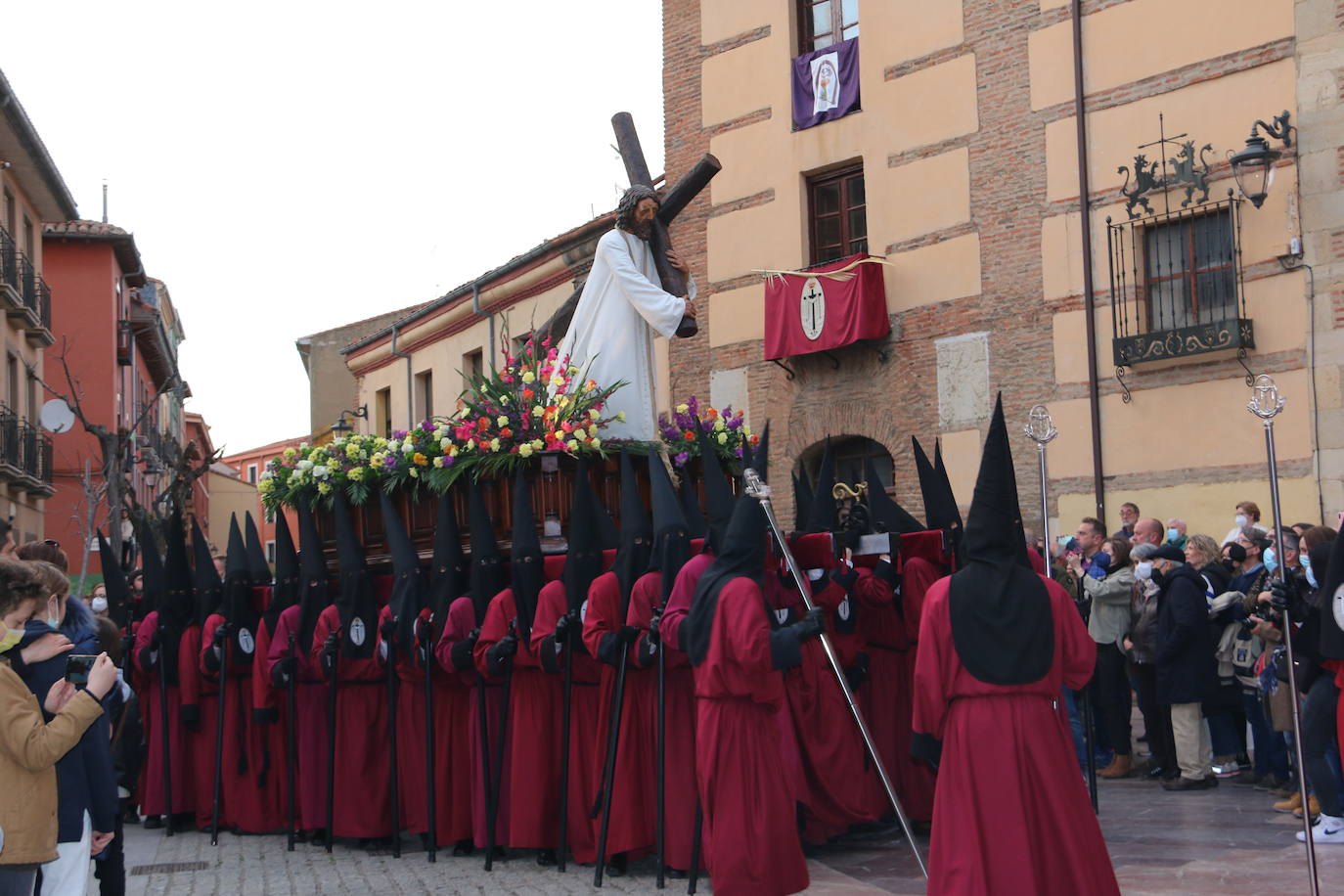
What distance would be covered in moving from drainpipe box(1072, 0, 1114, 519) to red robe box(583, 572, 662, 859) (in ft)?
29.4

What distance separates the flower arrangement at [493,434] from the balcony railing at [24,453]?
1664 centimetres

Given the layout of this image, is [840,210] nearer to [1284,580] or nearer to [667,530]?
[667,530]

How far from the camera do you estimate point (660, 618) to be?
766cm

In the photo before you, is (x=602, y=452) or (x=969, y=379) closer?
(x=602, y=452)

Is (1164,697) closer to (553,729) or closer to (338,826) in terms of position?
(553,729)

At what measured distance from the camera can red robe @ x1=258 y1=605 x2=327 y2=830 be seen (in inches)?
401

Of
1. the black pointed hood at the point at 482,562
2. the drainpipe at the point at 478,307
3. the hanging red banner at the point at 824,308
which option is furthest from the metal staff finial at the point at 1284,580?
the drainpipe at the point at 478,307

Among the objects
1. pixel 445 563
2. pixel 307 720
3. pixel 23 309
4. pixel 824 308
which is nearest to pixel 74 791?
pixel 445 563

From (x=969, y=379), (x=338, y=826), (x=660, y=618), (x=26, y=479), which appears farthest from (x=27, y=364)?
(x=660, y=618)

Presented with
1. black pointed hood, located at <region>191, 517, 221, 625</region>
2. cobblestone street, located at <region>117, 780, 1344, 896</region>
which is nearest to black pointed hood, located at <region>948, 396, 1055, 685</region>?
cobblestone street, located at <region>117, 780, 1344, 896</region>

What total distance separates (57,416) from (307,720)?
17108 millimetres

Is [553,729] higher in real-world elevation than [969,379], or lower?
lower

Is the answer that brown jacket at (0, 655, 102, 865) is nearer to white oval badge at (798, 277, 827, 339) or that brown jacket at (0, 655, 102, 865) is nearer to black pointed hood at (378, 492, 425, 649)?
black pointed hood at (378, 492, 425, 649)

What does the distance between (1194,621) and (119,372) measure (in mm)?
33753
